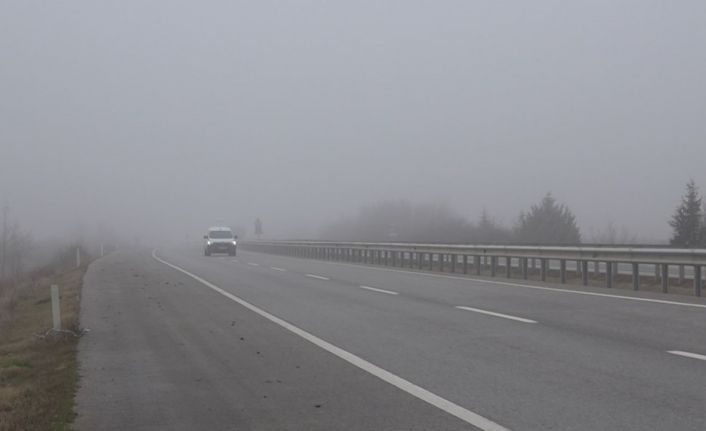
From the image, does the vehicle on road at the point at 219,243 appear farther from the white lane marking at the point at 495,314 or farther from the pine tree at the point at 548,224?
the white lane marking at the point at 495,314

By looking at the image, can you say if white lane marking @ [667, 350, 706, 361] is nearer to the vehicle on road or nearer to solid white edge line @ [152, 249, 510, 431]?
solid white edge line @ [152, 249, 510, 431]

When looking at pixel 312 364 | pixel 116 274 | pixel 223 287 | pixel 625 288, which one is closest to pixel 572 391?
pixel 312 364

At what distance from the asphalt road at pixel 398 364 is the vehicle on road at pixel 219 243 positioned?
34.9 meters

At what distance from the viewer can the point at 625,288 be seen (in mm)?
18688

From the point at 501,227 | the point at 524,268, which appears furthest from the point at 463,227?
the point at 524,268

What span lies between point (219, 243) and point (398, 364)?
142 ft

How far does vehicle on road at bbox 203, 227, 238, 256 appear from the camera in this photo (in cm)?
5031

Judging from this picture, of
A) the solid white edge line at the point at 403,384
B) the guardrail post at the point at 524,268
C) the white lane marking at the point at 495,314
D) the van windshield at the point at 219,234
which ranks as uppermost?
the van windshield at the point at 219,234

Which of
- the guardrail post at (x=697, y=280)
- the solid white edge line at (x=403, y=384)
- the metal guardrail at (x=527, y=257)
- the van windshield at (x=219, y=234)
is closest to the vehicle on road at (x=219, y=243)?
the van windshield at (x=219, y=234)

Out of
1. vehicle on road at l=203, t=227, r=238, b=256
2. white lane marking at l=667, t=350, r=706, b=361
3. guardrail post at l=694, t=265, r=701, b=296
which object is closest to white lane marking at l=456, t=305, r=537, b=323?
white lane marking at l=667, t=350, r=706, b=361

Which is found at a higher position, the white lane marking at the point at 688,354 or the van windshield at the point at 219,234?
the van windshield at the point at 219,234

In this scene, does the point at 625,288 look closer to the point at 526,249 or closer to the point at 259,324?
the point at 526,249

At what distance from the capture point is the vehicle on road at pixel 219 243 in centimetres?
5031

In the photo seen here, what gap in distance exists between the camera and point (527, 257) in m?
22.0
